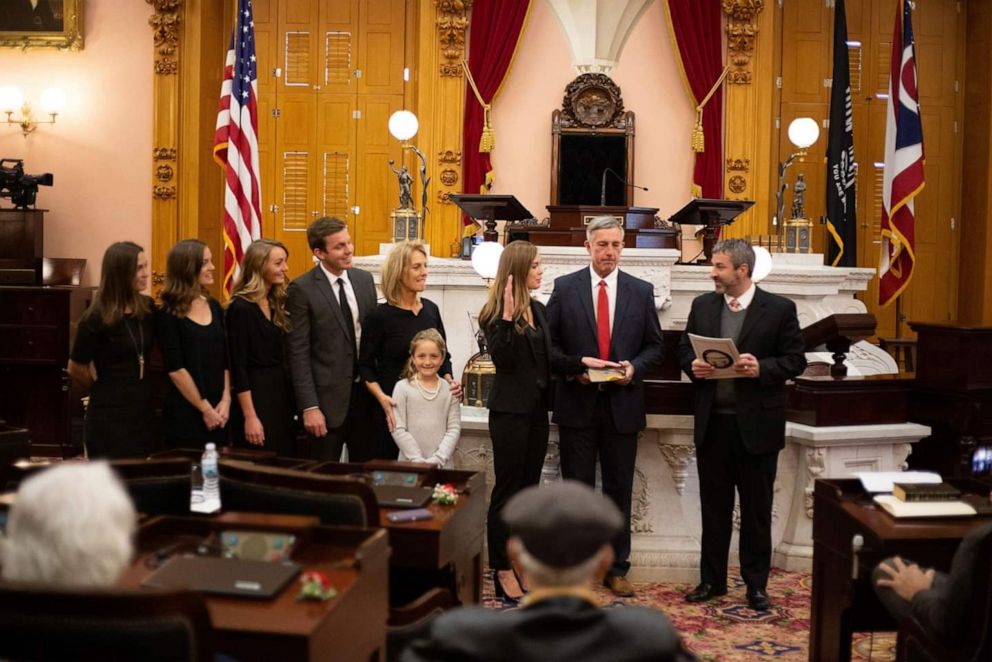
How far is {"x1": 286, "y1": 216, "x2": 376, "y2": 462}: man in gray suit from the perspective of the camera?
4766 mm

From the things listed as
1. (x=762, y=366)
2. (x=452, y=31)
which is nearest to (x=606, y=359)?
(x=762, y=366)

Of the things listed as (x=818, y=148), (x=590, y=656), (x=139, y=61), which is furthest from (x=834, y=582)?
(x=139, y=61)

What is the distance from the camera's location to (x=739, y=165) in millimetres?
11422

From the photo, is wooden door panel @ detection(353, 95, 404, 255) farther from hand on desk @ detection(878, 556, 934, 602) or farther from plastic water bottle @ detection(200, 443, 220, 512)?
hand on desk @ detection(878, 556, 934, 602)

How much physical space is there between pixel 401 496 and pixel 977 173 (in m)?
10.2

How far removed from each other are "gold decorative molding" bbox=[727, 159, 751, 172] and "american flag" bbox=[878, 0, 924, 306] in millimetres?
1665

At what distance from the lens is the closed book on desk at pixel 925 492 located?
3451 millimetres

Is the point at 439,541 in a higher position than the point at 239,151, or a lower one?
lower

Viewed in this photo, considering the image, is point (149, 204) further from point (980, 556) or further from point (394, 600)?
point (980, 556)

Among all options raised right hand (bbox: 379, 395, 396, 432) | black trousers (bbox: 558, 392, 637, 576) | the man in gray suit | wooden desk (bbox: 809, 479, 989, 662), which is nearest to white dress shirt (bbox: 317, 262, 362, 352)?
the man in gray suit

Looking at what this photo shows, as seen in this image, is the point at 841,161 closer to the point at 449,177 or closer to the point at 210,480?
the point at 449,177

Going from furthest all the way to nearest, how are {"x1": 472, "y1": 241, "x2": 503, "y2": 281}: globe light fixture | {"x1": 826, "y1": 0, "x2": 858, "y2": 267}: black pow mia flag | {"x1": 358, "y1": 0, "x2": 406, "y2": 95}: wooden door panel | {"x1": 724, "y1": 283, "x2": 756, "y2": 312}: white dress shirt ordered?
{"x1": 358, "y1": 0, "x2": 406, "y2": 95}: wooden door panel < {"x1": 826, "y1": 0, "x2": 858, "y2": 267}: black pow mia flag < {"x1": 472, "y1": 241, "x2": 503, "y2": 281}: globe light fixture < {"x1": 724, "y1": 283, "x2": 756, "y2": 312}: white dress shirt

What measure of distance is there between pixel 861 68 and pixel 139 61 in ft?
25.5

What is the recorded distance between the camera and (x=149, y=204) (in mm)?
11453
